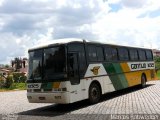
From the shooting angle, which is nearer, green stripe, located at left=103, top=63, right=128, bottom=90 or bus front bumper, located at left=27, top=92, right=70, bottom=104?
bus front bumper, located at left=27, top=92, right=70, bottom=104

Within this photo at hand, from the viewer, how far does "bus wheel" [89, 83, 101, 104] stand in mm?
16047

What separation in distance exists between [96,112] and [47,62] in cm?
321

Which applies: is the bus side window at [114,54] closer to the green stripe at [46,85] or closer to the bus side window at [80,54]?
the bus side window at [80,54]

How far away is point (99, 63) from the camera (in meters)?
17.2

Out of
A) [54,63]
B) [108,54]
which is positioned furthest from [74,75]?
[108,54]

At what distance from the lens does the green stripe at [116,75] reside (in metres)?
18.3

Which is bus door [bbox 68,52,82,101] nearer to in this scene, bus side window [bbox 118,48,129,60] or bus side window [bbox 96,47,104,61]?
bus side window [bbox 96,47,104,61]

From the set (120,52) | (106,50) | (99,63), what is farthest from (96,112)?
(120,52)

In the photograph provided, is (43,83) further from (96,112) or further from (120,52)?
(120,52)

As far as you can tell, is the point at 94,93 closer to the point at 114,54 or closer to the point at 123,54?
the point at 114,54

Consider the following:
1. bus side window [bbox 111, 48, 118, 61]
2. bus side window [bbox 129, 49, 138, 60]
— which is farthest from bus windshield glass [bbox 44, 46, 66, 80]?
bus side window [bbox 129, 49, 138, 60]

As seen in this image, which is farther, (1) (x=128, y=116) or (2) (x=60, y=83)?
(2) (x=60, y=83)

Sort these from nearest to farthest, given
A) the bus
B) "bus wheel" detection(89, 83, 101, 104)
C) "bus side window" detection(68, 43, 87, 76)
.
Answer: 1. the bus
2. "bus side window" detection(68, 43, 87, 76)
3. "bus wheel" detection(89, 83, 101, 104)

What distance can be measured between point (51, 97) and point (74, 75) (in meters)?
1.37
